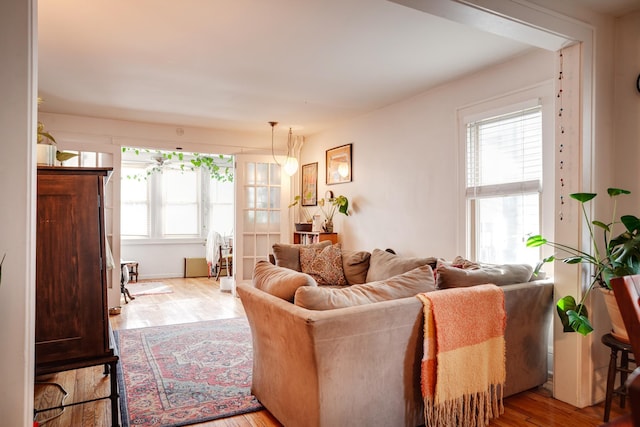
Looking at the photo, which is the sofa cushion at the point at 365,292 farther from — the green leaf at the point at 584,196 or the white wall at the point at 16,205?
the white wall at the point at 16,205

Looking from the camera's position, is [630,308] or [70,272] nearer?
[630,308]

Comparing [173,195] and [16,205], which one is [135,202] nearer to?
[173,195]

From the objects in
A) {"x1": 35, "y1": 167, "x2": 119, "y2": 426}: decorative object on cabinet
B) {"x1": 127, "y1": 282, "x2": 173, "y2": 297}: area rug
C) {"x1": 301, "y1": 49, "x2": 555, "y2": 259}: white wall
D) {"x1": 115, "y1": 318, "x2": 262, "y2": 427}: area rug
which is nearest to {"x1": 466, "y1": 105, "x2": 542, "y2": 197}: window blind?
{"x1": 301, "y1": 49, "x2": 555, "y2": 259}: white wall

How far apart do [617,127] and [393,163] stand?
2282 mm

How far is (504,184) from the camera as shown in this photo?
11.4 feet

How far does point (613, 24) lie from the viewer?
2.71 metres

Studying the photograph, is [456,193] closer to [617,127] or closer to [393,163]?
[393,163]

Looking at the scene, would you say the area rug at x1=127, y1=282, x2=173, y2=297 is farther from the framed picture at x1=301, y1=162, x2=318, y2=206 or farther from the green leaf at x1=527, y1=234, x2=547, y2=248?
the green leaf at x1=527, y1=234, x2=547, y2=248

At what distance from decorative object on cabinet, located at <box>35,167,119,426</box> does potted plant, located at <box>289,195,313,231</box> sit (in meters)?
4.01

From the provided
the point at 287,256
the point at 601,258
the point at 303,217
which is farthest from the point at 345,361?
the point at 303,217

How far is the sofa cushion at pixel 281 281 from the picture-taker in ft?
7.24

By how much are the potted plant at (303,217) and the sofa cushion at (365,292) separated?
3.69 meters

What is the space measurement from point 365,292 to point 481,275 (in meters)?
0.90

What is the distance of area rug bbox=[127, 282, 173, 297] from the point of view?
653 cm
